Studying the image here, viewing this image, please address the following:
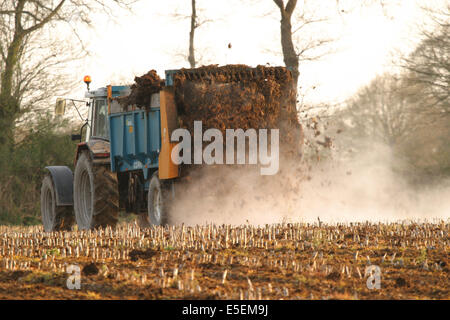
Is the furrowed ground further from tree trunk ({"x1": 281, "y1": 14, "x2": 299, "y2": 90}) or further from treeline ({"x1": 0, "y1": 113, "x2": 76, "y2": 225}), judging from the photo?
treeline ({"x1": 0, "y1": 113, "x2": 76, "y2": 225})

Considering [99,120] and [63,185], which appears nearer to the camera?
[99,120]

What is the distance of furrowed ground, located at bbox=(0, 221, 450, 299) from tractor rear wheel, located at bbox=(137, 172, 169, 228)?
0.65 m

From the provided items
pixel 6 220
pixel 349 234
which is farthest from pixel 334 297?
pixel 6 220

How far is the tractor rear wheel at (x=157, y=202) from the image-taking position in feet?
41.7

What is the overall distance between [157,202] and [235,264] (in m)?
5.23

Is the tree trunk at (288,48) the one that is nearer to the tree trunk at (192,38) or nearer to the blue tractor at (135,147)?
the blue tractor at (135,147)

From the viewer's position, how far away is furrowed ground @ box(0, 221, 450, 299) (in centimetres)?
663

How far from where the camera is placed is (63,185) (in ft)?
51.5

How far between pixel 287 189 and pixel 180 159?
2.15m

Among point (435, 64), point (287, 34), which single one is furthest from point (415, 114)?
point (287, 34)

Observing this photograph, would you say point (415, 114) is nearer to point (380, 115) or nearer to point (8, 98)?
point (380, 115)

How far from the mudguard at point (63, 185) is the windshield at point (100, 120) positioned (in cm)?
138
